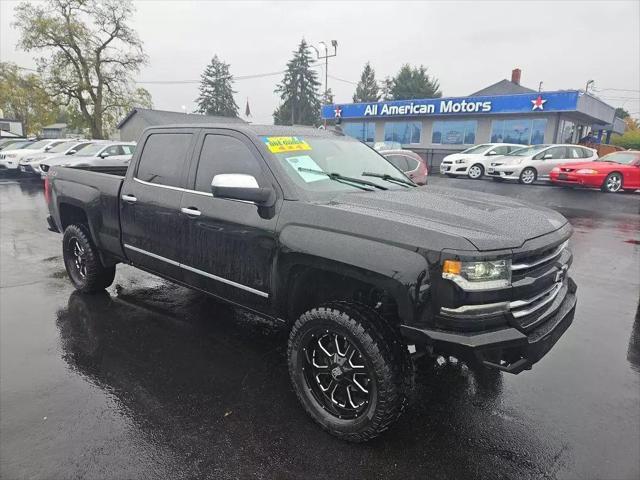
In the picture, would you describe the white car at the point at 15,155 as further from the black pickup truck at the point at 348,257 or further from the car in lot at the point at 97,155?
the black pickup truck at the point at 348,257

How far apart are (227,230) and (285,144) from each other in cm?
79

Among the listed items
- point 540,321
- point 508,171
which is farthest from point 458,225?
point 508,171

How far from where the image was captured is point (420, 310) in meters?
2.21

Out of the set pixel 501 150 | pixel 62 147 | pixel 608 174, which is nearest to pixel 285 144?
pixel 608 174

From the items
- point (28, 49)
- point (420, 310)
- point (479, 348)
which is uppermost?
point (28, 49)

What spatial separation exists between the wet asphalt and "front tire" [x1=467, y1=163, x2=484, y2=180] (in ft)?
48.5

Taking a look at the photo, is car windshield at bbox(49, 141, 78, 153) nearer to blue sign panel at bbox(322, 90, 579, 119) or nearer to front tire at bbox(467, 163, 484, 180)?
front tire at bbox(467, 163, 484, 180)

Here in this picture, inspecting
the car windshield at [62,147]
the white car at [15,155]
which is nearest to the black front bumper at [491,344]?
the car windshield at [62,147]

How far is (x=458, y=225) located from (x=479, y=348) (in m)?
0.67

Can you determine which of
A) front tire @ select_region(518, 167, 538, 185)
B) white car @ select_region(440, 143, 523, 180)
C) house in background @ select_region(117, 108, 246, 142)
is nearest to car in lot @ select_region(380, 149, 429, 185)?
front tire @ select_region(518, 167, 538, 185)

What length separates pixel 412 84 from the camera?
212ft

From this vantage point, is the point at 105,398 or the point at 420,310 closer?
the point at 420,310

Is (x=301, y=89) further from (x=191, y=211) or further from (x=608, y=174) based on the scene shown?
(x=191, y=211)

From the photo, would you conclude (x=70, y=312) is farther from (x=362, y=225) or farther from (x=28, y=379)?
(x=362, y=225)
